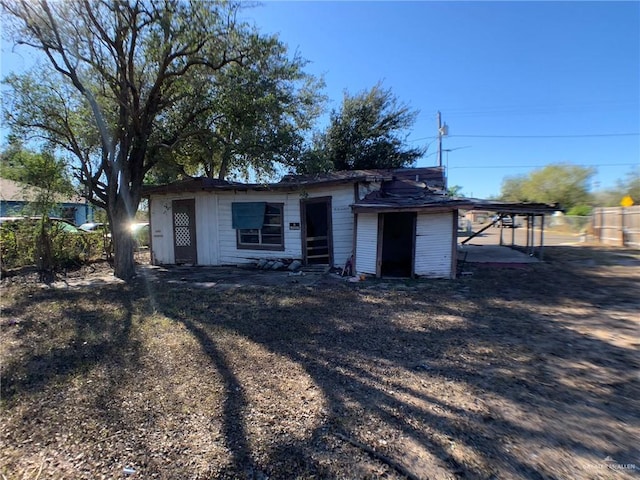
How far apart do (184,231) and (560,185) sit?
4009 centimetres

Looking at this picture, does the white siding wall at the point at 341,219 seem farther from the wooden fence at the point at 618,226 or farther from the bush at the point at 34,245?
the wooden fence at the point at 618,226

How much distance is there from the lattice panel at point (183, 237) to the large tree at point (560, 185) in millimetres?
33937

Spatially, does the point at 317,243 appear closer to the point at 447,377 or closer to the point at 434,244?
the point at 434,244

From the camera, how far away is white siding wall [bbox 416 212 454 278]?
8.35 metres

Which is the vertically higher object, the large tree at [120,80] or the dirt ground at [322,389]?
the large tree at [120,80]

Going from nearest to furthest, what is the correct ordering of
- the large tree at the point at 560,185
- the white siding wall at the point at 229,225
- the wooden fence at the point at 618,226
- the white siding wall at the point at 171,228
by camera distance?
the white siding wall at the point at 229,225
the white siding wall at the point at 171,228
the wooden fence at the point at 618,226
the large tree at the point at 560,185

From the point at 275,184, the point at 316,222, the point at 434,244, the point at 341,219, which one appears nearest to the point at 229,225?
the point at 275,184

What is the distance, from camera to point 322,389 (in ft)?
10.2

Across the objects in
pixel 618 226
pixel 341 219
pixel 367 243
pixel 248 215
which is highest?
pixel 248 215

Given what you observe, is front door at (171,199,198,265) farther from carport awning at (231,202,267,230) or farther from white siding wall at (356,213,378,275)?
white siding wall at (356,213,378,275)

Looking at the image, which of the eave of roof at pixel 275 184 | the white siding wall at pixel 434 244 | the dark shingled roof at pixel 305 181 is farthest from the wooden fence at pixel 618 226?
the eave of roof at pixel 275 184

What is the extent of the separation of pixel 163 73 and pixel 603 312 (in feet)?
32.2

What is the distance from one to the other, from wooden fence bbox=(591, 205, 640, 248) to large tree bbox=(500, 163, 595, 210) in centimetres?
1822

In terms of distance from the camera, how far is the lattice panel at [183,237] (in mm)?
11469
